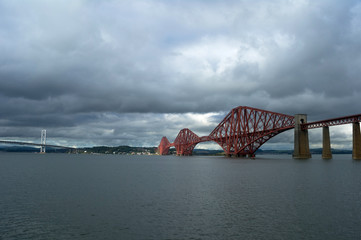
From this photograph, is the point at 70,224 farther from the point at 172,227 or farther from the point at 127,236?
the point at 172,227

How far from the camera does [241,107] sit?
13562cm

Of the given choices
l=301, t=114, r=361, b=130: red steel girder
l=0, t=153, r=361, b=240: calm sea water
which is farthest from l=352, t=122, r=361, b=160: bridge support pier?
l=0, t=153, r=361, b=240: calm sea water

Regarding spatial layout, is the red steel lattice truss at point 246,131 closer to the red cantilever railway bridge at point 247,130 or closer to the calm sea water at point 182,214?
the red cantilever railway bridge at point 247,130

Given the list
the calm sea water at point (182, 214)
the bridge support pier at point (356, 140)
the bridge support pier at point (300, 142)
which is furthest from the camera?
the bridge support pier at point (300, 142)

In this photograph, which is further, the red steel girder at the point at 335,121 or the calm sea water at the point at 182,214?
the red steel girder at the point at 335,121

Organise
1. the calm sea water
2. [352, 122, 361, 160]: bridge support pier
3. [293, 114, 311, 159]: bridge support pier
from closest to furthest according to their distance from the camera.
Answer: the calm sea water
[352, 122, 361, 160]: bridge support pier
[293, 114, 311, 159]: bridge support pier

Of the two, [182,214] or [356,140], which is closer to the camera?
[182,214]

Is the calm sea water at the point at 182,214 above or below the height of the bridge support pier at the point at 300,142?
below

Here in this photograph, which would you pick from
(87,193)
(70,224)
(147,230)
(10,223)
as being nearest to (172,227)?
(147,230)

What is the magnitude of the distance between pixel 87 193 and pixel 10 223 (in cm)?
1123

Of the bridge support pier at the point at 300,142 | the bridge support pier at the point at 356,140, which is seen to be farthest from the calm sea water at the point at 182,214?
the bridge support pier at the point at 300,142

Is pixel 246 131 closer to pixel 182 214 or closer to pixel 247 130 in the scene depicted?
pixel 247 130

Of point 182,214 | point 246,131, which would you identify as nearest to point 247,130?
point 246,131

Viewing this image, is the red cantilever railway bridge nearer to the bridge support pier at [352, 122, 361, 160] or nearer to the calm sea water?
the bridge support pier at [352, 122, 361, 160]
